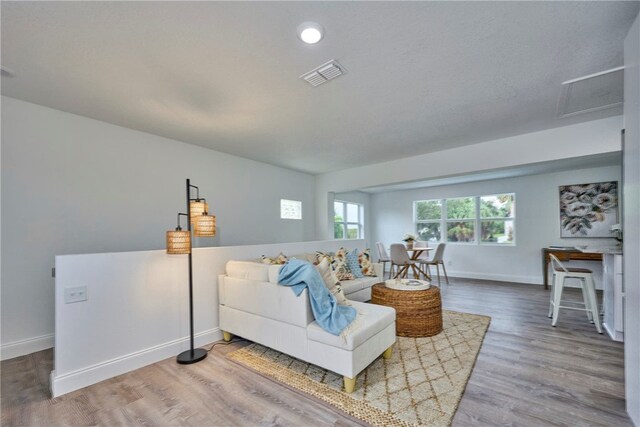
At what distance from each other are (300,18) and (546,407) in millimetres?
2935

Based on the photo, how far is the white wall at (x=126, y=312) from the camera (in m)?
2.12

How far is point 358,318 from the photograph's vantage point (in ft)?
7.32

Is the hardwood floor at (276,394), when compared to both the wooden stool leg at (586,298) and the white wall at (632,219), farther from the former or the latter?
the wooden stool leg at (586,298)

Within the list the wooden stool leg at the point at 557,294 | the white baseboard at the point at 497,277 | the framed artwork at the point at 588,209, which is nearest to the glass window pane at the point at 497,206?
the framed artwork at the point at 588,209

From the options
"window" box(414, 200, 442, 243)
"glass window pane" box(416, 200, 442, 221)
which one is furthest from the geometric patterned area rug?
"glass window pane" box(416, 200, 442, 221)

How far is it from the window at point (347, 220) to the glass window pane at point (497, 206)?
302 centimetres

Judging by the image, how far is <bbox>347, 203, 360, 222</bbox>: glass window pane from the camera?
745 cm

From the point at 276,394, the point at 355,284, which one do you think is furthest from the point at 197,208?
the point at 355,284

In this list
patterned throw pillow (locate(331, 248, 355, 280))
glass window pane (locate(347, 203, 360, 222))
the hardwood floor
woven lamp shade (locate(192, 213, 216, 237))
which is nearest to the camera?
the hardwood floor

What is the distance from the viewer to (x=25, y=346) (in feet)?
8.75

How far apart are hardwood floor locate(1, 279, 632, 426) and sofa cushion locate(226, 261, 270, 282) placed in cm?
76

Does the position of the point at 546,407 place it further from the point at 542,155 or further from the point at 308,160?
the point at 308,160

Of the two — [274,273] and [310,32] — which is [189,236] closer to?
[274,273]

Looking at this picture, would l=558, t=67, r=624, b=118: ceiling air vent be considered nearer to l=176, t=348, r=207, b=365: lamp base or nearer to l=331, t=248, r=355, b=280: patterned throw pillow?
l=331, t=248, r=355, b=280: patterned throw pillow
